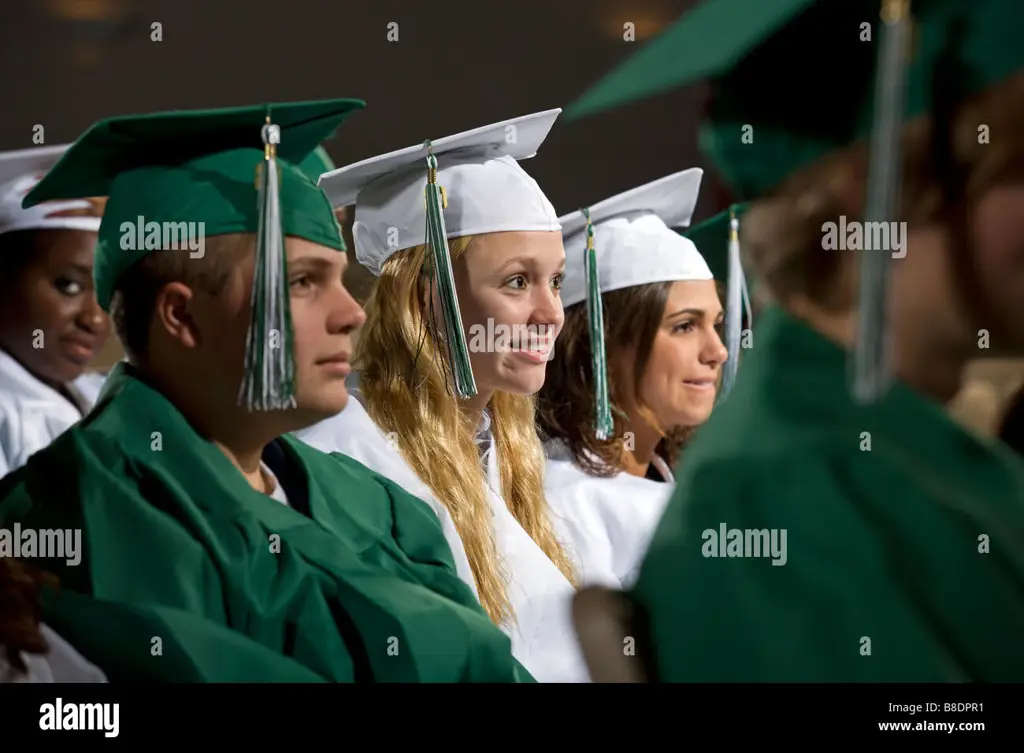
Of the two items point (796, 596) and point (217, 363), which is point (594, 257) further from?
point (796, 596)

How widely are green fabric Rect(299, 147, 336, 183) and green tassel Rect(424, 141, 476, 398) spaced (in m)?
0.19

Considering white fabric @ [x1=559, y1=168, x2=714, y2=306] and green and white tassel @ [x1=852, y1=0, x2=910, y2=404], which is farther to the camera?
white fabric @ [x1=559, y1=168, x2=714, y2=306]

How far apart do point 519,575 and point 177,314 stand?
2.68 feet

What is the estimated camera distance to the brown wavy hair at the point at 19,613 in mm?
2176

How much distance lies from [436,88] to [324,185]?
12.2 inches

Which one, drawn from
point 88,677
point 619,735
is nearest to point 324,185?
point 88,677

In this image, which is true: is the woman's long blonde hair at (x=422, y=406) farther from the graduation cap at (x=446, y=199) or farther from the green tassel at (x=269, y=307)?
the green tassel at (x=269, y=307)

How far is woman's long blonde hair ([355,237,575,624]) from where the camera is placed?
7.63ft

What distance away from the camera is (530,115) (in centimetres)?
234

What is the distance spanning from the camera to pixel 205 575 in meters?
2.13

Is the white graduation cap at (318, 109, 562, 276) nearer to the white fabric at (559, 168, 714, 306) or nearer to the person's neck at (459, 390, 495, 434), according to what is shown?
the white fabric at (559, 168, 714, 306)

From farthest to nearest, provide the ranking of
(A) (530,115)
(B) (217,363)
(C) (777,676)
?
(A) (530,115)
(B) (217,363)
(C) (777,676)

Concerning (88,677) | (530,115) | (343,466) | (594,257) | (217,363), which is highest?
(530,115)

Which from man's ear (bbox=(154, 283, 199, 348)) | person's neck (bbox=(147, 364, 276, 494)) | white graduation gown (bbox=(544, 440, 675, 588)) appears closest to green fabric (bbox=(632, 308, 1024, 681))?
white graduation gown (bbox=(544, 440, 675, 588))
